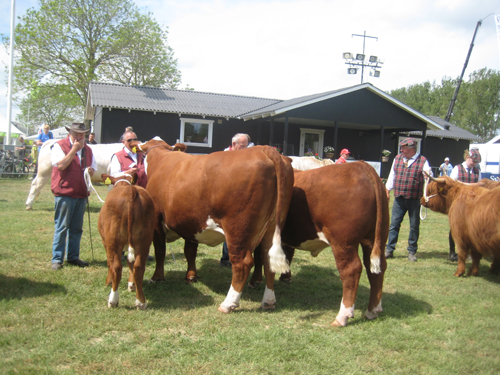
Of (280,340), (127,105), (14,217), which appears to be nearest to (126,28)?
(127,105)

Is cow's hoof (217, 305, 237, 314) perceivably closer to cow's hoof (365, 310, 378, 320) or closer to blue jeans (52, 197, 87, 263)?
cow's hoof (365, 310, 378, 320)

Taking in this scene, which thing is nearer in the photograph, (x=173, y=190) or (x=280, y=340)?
(x=280, y=340)

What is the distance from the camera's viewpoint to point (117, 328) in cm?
372

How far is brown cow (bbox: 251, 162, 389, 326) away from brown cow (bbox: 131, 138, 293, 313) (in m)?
0.33

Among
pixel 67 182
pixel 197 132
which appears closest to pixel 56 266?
pixel 67 182

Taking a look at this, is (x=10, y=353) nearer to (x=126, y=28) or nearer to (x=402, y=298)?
(x=402, y=298)

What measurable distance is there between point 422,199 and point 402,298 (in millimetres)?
2564

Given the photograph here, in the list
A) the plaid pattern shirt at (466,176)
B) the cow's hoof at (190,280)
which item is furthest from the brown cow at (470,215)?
the cow's hoof at (190,280)

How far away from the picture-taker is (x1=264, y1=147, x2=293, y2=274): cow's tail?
13.0ft

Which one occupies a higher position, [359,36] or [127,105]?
[359,36]

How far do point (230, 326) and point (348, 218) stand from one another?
5.24 ft

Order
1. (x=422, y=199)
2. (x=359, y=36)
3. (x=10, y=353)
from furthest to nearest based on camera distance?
1. (x=359, y=36)
2. (x=422, y=199)
3. (x=10, y=353)

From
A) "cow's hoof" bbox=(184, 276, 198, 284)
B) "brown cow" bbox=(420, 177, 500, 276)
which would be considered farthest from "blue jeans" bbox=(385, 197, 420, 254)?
"cow's hoof" bbox=(184, 276, 198, 284)

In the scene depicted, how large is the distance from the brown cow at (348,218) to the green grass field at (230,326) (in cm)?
45
